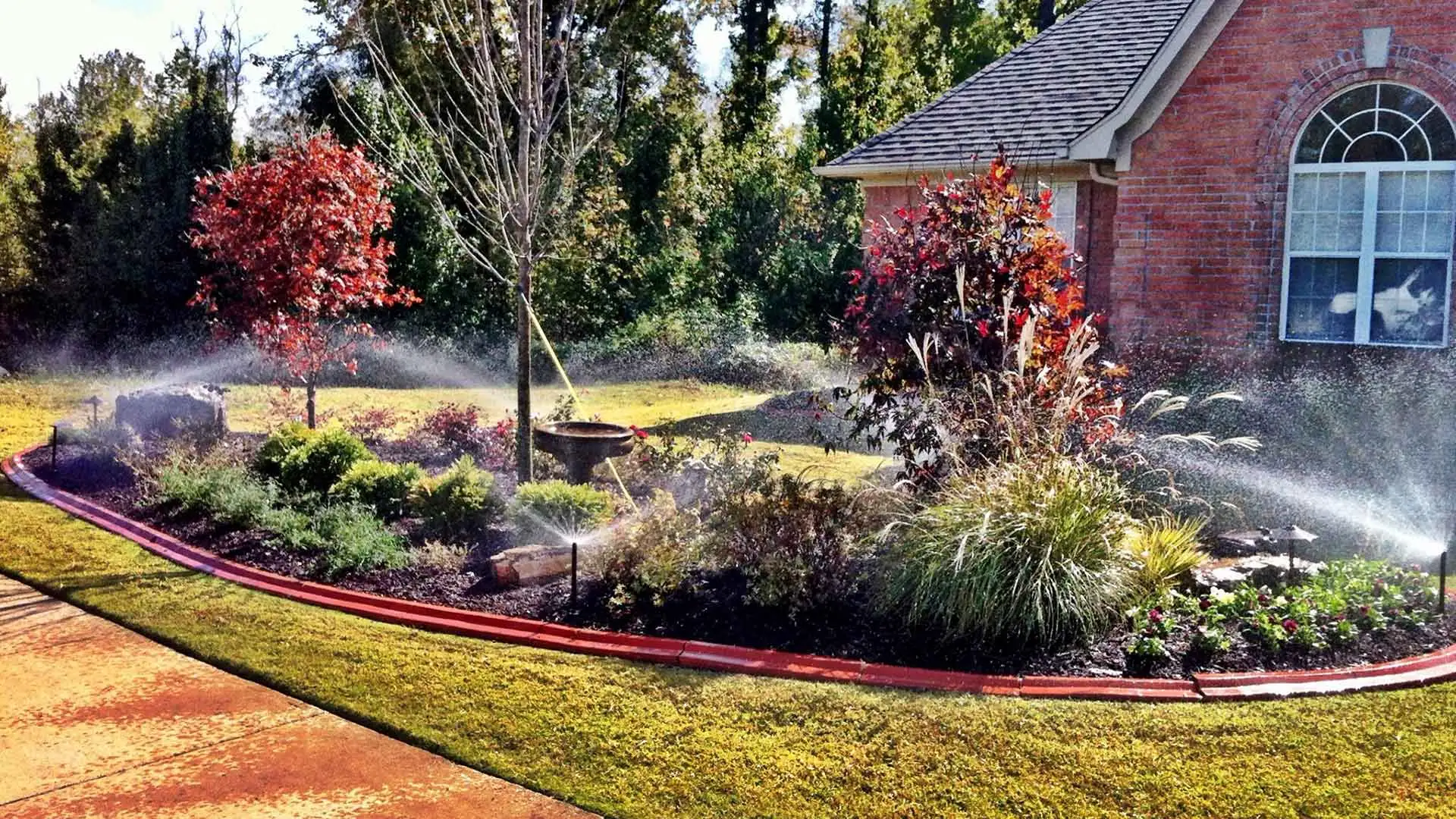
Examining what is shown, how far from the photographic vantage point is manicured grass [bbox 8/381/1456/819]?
14.2 ft

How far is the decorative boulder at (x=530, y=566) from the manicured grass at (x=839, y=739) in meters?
0.84

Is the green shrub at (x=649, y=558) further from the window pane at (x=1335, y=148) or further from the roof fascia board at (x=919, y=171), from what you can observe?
the window pane at (x=1335, y=148)

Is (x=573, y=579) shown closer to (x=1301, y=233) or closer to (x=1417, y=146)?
(x=1301, y=233)

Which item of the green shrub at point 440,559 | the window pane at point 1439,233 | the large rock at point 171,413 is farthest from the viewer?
the large rock at point 171,413

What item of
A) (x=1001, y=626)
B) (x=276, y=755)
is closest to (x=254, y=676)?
(x=276, y=755)

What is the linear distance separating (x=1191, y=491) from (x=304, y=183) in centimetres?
785

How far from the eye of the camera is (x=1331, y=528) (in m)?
7.93

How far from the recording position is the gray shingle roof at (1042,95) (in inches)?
528

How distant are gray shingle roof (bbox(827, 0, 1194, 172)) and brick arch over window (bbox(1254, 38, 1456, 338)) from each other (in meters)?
2.33

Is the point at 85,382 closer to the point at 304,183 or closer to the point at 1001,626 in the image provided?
the point at 304,183

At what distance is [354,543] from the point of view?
24.3 feet

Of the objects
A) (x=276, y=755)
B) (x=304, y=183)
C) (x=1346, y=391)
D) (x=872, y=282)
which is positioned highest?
(x=304, y=183)

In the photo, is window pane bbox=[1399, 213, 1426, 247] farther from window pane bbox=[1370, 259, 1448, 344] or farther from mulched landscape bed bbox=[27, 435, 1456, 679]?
mulched landscape bed bbox=[27, 435, 1456, 679]

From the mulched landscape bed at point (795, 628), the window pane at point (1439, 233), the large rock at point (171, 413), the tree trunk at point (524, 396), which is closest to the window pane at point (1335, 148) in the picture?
the window pane at point (1439, 233)
